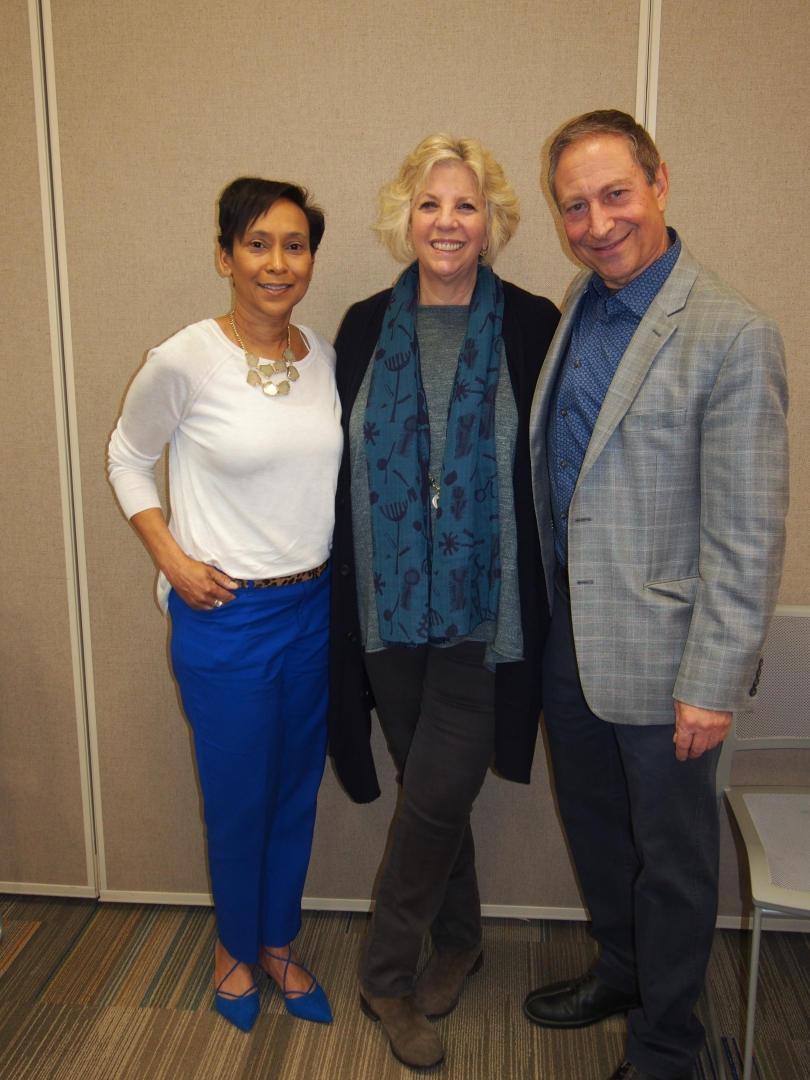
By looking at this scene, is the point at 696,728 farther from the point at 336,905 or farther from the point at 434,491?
the point at 336,905

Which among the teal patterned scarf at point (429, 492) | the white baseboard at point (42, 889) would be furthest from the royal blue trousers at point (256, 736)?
the white baseboard at point (42, 889)

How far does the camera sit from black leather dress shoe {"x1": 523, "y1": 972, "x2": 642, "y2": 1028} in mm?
1866

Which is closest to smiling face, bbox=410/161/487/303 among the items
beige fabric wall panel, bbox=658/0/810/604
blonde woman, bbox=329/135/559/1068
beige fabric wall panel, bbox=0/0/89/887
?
blonde woman, bbox=329/135/559/1068

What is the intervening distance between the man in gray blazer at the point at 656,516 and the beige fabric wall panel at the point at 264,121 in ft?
1.79

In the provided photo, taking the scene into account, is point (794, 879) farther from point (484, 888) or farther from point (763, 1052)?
point (484, 888)

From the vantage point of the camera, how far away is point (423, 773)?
1.67m

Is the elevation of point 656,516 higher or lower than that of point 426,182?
lower

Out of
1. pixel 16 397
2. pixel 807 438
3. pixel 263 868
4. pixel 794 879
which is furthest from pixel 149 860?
pixel 807 438

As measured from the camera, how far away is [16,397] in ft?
6.81

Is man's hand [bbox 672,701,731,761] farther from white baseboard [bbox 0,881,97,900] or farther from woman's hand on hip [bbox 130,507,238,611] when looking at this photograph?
white baseboard [bbox 0,881,97,900]

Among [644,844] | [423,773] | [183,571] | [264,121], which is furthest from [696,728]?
[264,121]

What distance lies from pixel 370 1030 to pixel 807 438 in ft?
5.72

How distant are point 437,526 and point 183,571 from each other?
52 cm

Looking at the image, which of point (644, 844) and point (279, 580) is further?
point (279, 580)
